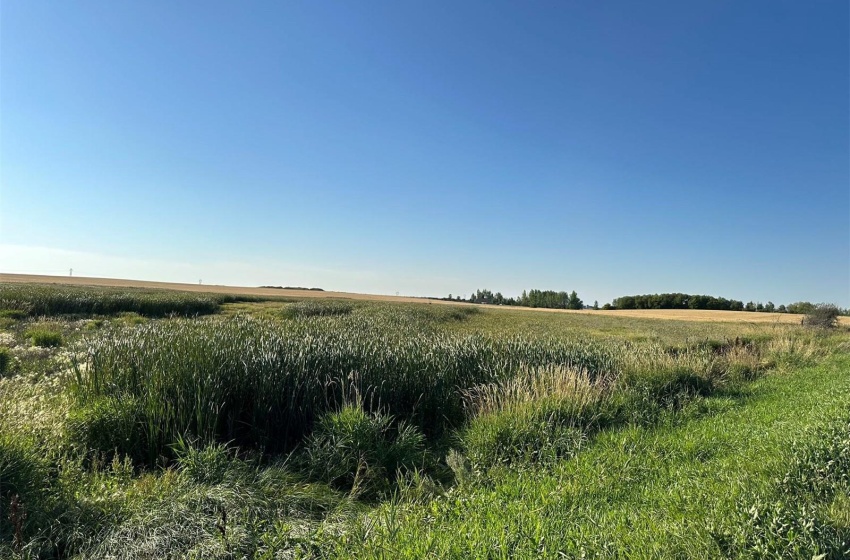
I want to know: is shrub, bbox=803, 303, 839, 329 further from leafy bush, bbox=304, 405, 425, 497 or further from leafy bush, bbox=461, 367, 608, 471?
leafy bush, bbox=304, 405, 425, 497

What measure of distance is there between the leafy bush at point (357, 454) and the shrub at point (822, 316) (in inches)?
1985

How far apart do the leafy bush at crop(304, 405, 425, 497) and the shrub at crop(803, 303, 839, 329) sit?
50408mm

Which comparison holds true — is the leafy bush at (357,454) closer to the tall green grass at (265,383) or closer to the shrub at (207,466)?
the tall green grass at (265,383)

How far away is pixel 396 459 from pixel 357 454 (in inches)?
25.5

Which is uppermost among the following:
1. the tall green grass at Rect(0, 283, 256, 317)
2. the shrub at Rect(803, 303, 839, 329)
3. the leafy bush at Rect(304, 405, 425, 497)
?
the shrub at Rect(803, 303, 839, 329)

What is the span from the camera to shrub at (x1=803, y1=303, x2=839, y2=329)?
133 feet

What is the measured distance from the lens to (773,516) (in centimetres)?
339

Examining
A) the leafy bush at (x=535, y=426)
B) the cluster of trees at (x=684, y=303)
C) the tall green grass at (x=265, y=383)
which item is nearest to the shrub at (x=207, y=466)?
the tall green grass at (x=265, y=383)

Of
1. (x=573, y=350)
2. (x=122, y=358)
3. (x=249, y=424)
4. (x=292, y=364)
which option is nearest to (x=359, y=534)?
(x=249, y=424)

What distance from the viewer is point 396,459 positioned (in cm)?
655

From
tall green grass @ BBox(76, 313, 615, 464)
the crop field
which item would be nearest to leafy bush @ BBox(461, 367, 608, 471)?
the crop field

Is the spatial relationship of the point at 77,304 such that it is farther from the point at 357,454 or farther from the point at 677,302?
the point at 677,302

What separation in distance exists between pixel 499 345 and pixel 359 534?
34.1ft

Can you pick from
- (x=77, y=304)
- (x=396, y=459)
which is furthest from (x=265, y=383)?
(x=77, y=304)
